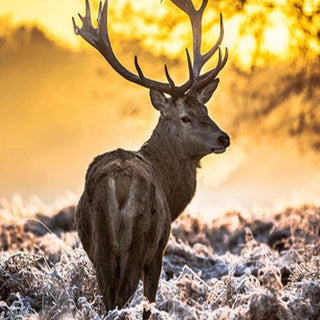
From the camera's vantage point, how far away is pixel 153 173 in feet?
25.0

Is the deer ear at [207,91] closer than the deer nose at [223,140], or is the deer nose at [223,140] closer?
the deer nose at [223,140]

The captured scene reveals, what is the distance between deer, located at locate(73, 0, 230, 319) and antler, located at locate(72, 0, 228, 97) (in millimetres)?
11

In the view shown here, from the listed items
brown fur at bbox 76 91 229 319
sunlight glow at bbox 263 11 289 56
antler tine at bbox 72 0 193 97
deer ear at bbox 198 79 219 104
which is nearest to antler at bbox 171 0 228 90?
deer ear at bbox 198 79 219 104

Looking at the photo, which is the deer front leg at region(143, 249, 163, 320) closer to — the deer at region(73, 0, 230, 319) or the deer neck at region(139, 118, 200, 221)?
the deer at region(73, 0, 230, 319)

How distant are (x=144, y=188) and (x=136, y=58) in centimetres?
179

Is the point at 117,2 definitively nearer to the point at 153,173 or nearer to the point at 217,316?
the point at 153,173

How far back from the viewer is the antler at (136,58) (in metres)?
8.69

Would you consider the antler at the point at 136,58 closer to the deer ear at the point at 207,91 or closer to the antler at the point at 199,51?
the antler at the point at 199,51

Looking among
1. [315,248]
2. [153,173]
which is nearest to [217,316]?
[153,173]

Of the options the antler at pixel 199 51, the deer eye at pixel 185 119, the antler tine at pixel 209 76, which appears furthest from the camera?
the antler at pixel 199 51

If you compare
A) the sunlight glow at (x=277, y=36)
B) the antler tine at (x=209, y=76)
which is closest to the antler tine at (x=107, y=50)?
the antler tine at (x=209, y=76)

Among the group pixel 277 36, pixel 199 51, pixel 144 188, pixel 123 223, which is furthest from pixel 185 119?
pixel 277 36

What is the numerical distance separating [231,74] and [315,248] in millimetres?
2639

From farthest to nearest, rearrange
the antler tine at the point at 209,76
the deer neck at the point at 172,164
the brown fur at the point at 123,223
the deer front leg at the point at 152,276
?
the antler tine at the point at 209,76 → the deer neck at the point at 172,164 → the deer front leg at the point at 152,276 → the brown fur at the point at 123,223
